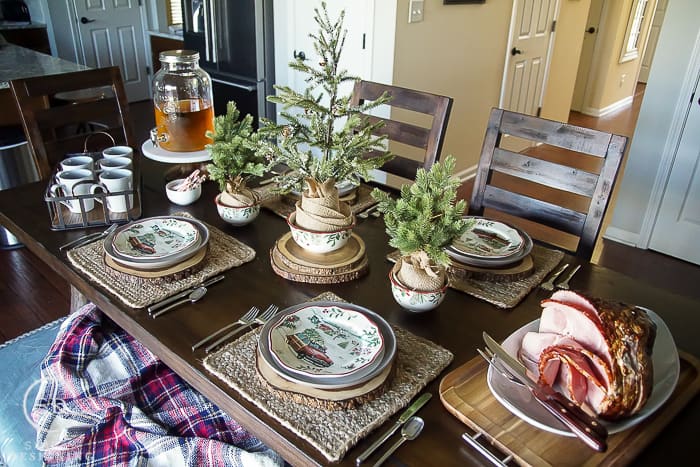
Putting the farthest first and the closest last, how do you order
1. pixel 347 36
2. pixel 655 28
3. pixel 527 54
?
pixel 655 28 < pixel 527 54 < pixel 347 36

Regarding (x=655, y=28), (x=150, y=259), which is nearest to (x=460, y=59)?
(x=150, y=259)

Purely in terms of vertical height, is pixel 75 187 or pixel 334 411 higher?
pixel 75 187

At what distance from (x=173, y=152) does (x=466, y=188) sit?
2584mm

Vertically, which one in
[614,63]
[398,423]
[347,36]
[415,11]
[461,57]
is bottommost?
[398,423]

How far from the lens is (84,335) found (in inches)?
50.9

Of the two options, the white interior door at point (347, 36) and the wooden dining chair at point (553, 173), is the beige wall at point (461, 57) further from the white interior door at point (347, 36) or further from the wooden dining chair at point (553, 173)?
the wooden dining chair at point (553, 173)

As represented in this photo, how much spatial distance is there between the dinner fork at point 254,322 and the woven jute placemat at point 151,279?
20 centimetres

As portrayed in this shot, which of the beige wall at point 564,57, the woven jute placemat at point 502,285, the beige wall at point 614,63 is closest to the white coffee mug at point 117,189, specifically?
the woven jute placemat at point 502,285

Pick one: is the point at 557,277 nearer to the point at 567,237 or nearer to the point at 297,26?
the point at 567,237

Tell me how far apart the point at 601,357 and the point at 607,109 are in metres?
5.97

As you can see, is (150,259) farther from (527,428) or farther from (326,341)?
(527,428)

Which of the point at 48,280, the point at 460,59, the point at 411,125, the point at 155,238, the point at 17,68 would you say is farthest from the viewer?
the point at 460,59

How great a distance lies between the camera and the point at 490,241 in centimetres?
137

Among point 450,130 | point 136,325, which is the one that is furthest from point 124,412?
point 450,130
